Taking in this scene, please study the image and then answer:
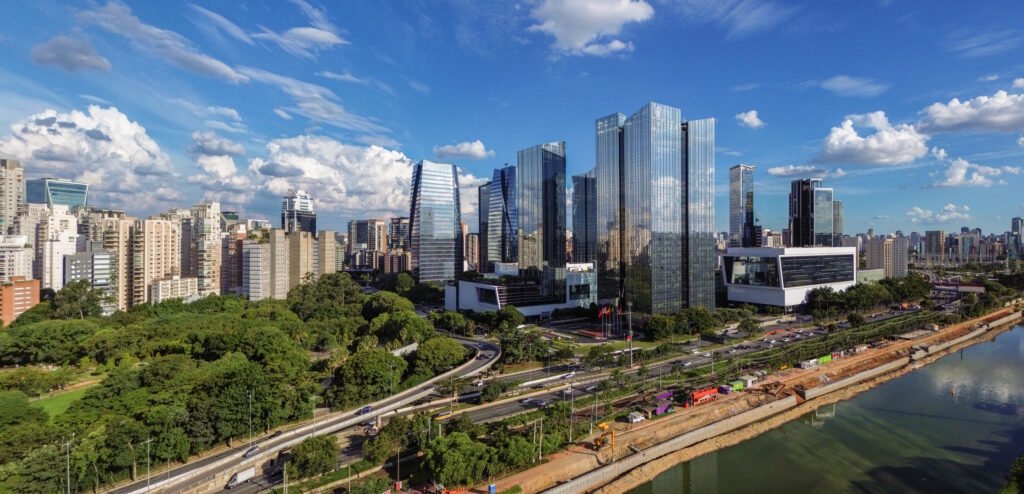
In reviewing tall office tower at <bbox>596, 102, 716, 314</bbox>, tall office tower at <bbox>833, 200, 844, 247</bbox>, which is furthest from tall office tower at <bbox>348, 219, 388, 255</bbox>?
tall office tower at <bbox>833, 200, 844, 247</bbox>

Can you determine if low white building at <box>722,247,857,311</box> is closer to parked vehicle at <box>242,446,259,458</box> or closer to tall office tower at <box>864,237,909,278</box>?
tall office tower at <box>864,237,909,278</box>

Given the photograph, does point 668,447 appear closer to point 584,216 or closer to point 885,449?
point 885,449

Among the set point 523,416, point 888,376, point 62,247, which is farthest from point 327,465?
point 62,247

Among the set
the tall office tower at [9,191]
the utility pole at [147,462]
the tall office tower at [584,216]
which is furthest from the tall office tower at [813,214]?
the tall office tower at [9,191]

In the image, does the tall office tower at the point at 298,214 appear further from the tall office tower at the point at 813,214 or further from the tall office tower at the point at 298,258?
the tall office tower at the point at 813,214

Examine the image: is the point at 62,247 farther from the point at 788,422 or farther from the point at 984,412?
the point at 984,412

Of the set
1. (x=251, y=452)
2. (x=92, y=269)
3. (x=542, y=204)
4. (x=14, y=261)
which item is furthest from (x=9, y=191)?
(x=251, y=452)
